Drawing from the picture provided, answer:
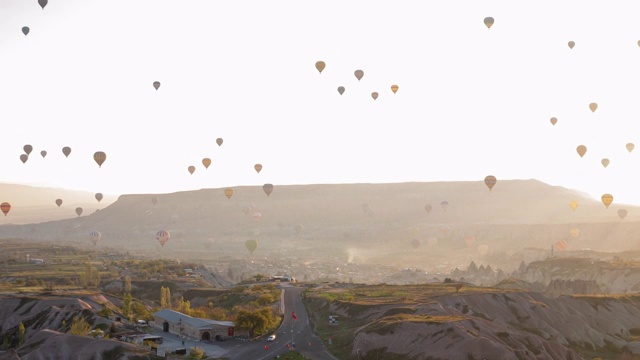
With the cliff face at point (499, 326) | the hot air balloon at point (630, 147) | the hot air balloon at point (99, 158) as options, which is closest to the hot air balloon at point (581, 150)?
the hot air balloon at point (630, 147)

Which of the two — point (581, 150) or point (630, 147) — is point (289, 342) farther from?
point (630, 147)

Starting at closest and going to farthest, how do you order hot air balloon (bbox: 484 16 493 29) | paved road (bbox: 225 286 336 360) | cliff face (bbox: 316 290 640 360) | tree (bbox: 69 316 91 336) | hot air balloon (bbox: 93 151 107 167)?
cliff face (bbox: 316 290 640 360)
paved road (bbox: 225 286 336 360)
tree (bbox: 69 316 91 336)
hot air balloon (bbox: 484 16 493 29)
hot air balloon (bbox: 93 151 107 167)

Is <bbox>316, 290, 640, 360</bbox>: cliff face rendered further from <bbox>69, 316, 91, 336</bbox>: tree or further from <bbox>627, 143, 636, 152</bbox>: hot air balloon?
<bbox>69, 316, 91, 336</bbox>: tree

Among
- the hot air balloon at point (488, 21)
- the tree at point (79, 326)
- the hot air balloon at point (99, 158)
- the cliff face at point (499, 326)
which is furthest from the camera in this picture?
the hot air balloon at point (99, 158)

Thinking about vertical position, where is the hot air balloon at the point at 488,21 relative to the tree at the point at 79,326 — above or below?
above

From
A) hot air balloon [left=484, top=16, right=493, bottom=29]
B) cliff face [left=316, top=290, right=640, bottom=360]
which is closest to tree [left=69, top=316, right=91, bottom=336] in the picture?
cliff face [left=316, top=290, right=640, bottom=360]

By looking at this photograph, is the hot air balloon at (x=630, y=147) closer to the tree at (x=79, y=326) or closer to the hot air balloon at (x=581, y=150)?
the hot air balloon at (x=581, y=150)

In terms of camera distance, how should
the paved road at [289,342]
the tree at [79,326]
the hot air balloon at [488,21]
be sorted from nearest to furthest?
the paved road at [289,342] < the tree at [79,326] < the hot air balloon at [488,21]
